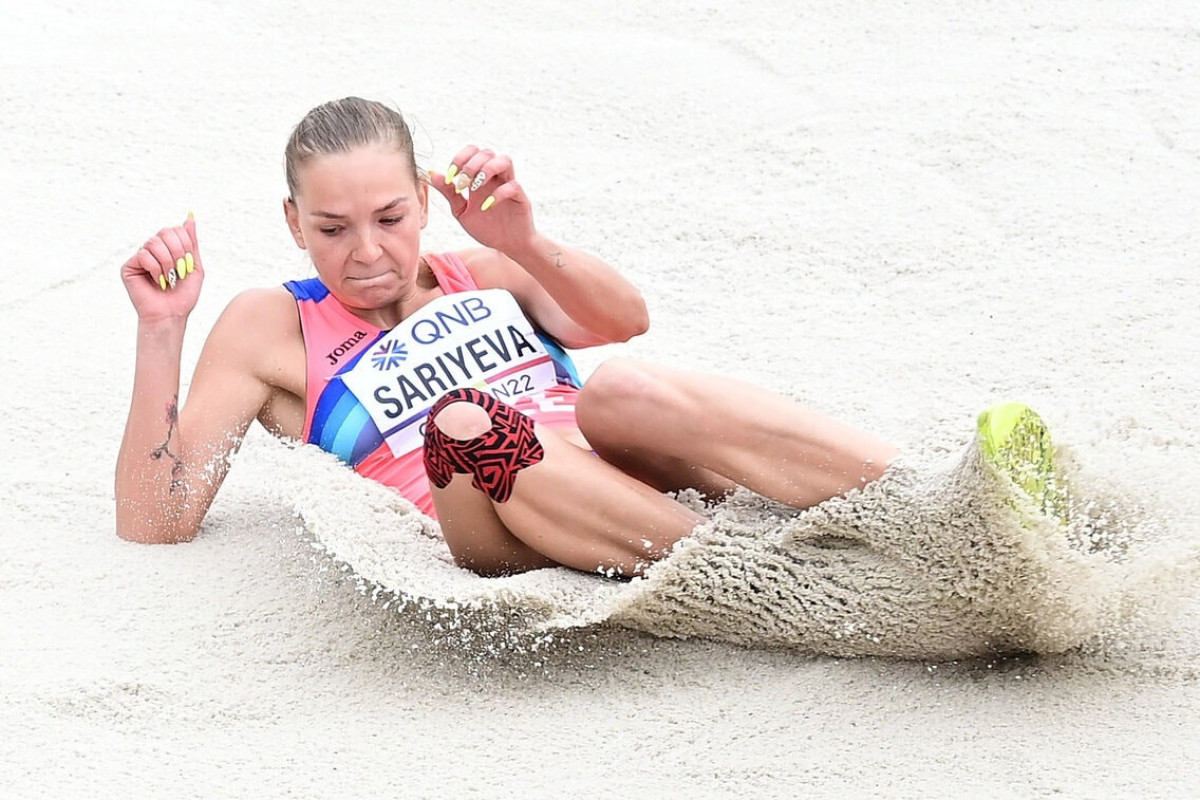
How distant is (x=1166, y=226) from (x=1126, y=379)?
751mm

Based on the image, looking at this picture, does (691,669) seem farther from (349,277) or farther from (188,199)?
(188,199)

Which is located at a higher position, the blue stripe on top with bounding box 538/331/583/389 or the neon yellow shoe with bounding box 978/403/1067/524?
the neon yellow shoe with bounding box 978/403/1067/524

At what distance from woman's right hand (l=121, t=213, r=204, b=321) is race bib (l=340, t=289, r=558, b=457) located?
10.9 inches

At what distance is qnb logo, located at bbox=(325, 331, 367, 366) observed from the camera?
98.8 inches

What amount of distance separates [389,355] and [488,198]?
0.32 metres

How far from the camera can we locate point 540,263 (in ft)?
7.98

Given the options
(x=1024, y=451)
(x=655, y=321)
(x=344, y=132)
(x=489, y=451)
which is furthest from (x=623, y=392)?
(x=655, y=321)

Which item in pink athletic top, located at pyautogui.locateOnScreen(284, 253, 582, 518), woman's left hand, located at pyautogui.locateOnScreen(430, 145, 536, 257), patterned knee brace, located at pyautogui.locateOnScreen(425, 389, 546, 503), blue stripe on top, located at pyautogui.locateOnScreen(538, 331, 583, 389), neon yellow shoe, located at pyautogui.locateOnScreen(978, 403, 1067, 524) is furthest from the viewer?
blue stripe on top, located at pyautogui.locateOnScreen(538, 331, 583, 389)

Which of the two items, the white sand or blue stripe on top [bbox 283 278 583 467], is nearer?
the white sand

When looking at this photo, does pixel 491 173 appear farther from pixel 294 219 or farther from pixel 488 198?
pixel 294 219

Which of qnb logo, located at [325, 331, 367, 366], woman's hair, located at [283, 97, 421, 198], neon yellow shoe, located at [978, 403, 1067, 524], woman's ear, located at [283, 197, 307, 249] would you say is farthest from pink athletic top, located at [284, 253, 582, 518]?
neon yellow shoe, located at [978, 403, 1067, 524]

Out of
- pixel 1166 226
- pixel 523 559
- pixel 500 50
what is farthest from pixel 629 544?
pixel 500 50

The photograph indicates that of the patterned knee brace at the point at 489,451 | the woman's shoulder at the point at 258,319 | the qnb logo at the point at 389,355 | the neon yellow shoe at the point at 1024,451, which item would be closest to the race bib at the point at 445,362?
the qnb logo at the point at 389,355

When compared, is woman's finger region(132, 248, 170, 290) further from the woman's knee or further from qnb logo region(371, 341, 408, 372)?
the woman's knee
